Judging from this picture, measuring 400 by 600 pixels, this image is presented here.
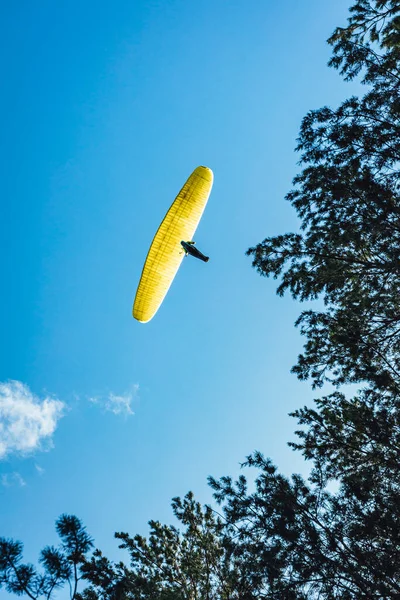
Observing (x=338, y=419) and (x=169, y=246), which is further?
(x=169, y=246)

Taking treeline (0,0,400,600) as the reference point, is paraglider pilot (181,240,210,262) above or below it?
above

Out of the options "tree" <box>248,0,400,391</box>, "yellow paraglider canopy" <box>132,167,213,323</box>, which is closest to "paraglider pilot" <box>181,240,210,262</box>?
"yellow paraglider canopy" <box>132,167,213,323</box>

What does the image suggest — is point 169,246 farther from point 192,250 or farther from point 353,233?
point 353,233

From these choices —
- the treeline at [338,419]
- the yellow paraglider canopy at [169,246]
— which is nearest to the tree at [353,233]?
the treeline at [338,419]

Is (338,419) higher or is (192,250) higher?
(192,250)

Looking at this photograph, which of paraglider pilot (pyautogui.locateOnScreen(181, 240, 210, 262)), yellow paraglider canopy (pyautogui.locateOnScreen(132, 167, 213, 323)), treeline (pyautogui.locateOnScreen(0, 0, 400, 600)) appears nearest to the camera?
treeline (pyautogui.locateOnScreen(0, 0, 400, 600))

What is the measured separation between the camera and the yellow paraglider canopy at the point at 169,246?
1057 cm

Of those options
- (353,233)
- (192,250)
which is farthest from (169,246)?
(353,233)

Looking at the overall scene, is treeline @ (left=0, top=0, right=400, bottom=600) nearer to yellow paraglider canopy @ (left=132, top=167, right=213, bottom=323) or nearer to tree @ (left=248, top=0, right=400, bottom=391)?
tree @ (left=248, top=0, right=400, bottom=391)

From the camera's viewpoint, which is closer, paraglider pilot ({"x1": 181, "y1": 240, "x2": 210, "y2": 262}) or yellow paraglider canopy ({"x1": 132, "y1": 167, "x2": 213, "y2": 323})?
yellow paraglider canopy ({"x1": 132, "y1": 167, "x2": 213, "y2": 323})

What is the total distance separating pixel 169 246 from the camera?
10.8m

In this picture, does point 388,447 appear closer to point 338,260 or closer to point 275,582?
point 275,582

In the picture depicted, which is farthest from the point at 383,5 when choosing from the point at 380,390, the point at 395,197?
the point at 380,390

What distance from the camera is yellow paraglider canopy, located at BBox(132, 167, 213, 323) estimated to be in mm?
10570
